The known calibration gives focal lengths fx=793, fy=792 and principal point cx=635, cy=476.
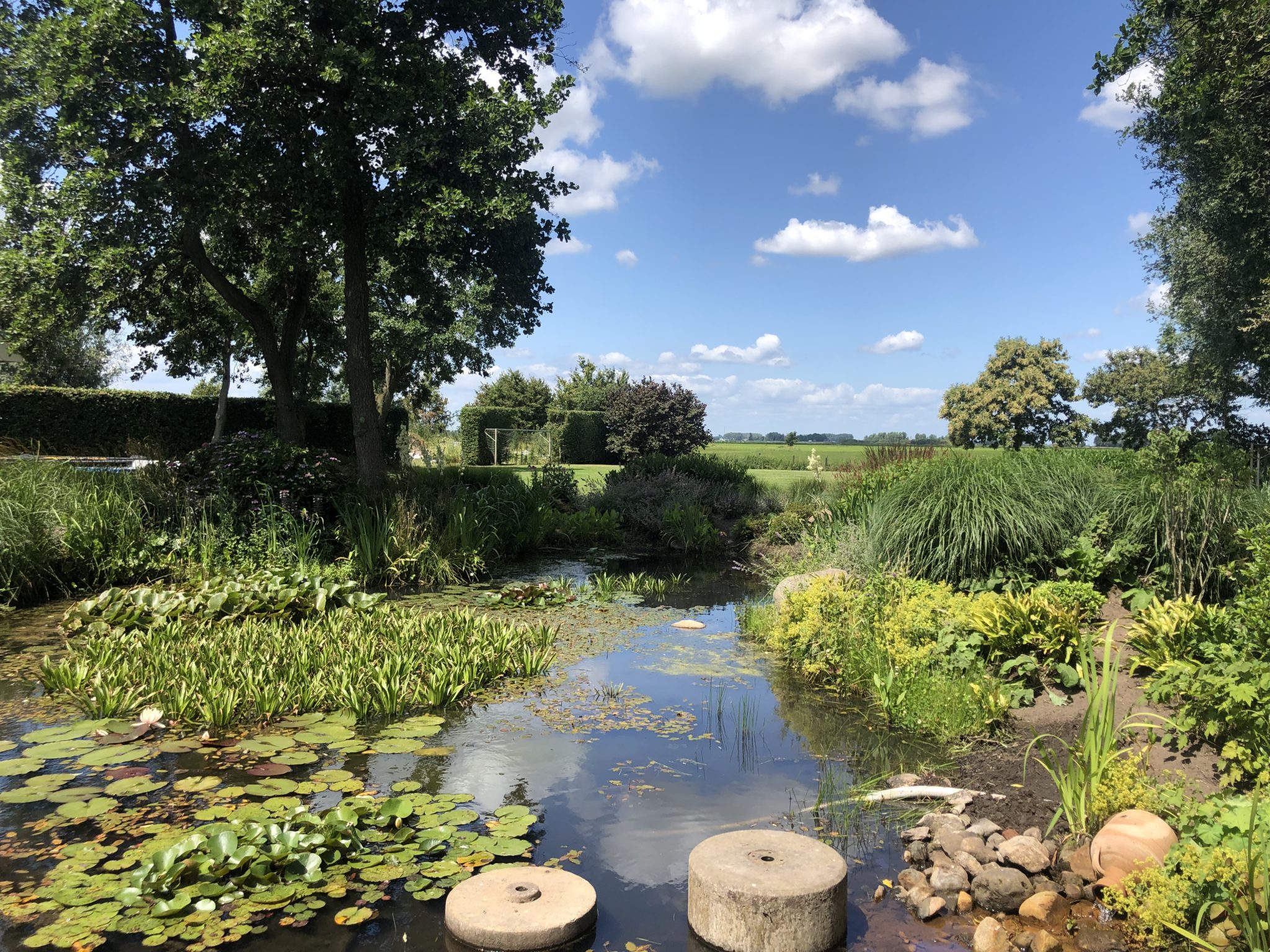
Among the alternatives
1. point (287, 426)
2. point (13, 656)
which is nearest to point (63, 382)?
point (287, 426)

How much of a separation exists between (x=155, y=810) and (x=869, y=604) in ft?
17.2

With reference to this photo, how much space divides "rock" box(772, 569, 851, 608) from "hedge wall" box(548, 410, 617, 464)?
2660 centimetres

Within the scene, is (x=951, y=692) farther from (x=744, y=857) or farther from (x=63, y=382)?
(x=63, y=382)

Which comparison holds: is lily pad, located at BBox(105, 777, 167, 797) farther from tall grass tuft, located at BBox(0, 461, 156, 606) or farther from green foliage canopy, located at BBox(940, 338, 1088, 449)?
green foliage canopy, located at BBox(940, 338, 1088, 449)

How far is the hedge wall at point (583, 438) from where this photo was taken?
1405 inches

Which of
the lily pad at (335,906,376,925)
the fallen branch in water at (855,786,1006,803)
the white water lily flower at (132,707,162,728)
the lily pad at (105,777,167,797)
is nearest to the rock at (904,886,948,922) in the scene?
the fallen branch in water at (855,786,1006,803)

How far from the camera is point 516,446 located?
33312 millimetres

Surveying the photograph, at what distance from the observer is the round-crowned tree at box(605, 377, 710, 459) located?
25328 millimetres

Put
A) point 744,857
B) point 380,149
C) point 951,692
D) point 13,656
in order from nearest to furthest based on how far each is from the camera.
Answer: point 744,857 < point 951,692 < point 13,656 < point 380,149

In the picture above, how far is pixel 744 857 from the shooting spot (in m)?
3.21

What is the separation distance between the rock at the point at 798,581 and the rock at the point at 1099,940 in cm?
447

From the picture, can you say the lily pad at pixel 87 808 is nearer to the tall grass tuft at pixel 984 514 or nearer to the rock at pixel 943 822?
the rock at pixel 943 822

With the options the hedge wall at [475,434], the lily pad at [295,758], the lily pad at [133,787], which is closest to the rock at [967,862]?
the lily pad at [295,758]

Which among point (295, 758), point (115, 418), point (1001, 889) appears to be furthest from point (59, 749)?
point (115, 418)
